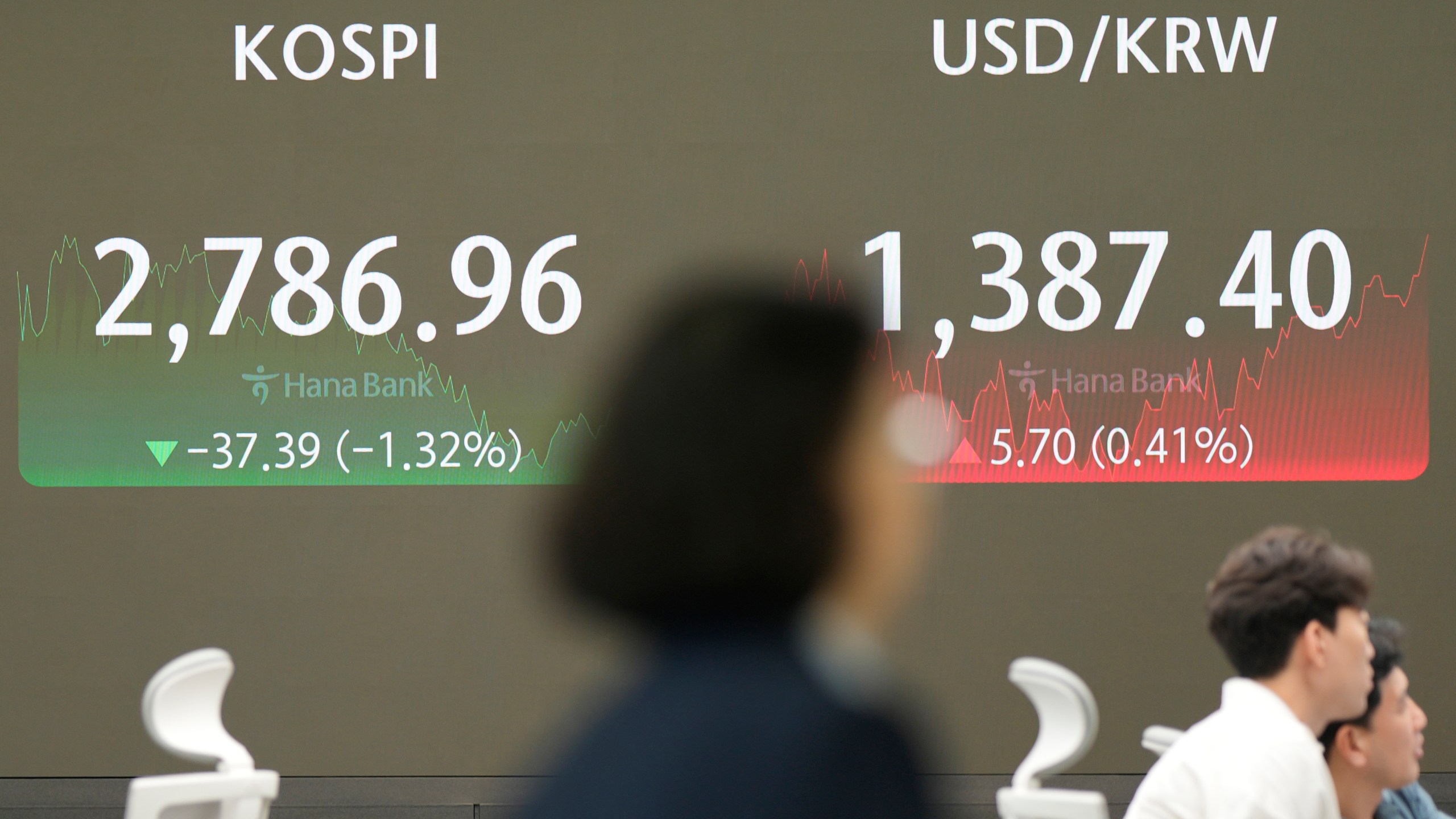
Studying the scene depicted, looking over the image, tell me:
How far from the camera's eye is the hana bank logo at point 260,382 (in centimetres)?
355

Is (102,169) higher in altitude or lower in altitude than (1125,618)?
higher

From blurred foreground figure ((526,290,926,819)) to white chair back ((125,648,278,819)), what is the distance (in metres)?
1.56

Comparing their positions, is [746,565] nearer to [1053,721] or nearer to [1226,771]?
[1226,771]

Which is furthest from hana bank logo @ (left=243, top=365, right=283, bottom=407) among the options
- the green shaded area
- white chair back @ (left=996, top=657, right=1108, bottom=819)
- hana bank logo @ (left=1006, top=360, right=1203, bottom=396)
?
white chair back @ (left=996, top=657, right=1108, bottom=819)

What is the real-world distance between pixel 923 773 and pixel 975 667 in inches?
118

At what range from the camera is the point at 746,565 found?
0.64m

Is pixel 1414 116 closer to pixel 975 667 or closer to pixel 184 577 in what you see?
pixel 975 667

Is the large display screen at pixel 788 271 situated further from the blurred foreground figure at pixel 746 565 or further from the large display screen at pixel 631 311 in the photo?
the blurred foreground figure at pixel 746 565

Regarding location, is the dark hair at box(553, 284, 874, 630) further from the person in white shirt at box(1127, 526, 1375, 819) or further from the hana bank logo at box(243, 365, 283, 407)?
the hana bank logo at box(243, 365, 283, 407)

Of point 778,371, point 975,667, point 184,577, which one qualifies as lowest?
point 975,667

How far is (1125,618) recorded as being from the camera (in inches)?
138

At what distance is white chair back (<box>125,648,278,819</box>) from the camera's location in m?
2.00

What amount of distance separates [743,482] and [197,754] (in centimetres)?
173

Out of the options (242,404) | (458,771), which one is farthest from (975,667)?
(242,404)
